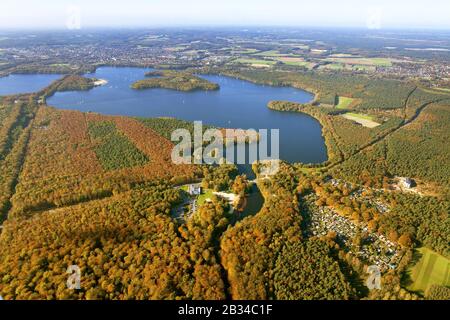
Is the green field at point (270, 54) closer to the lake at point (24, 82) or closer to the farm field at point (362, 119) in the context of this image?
the lake at point (24, 82)

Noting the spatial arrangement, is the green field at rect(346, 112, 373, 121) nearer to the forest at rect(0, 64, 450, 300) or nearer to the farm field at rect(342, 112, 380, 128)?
the farm field at rect(342, 112, 380, 128)

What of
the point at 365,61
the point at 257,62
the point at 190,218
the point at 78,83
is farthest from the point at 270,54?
the point at 190,218

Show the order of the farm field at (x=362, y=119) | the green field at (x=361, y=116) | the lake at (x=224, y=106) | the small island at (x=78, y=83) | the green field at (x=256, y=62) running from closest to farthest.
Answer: the lake at (x=224, y=106) → the farm field at (x=362, y=119) → the green field at (x=361, y=116) → the small island at (x=78, y=83) → the green field at (x=256, y=62)

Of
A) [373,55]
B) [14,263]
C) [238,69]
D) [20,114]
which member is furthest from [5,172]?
[373,55]

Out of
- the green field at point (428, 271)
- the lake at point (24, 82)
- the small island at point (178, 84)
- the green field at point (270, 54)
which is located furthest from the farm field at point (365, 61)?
the green field at point (428, 271)

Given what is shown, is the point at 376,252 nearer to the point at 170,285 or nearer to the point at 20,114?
the point at 170,285

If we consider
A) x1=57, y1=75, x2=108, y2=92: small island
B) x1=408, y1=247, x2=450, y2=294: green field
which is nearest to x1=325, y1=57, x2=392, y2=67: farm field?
x1=57, y1=75, x2=108, y2=92: small island
